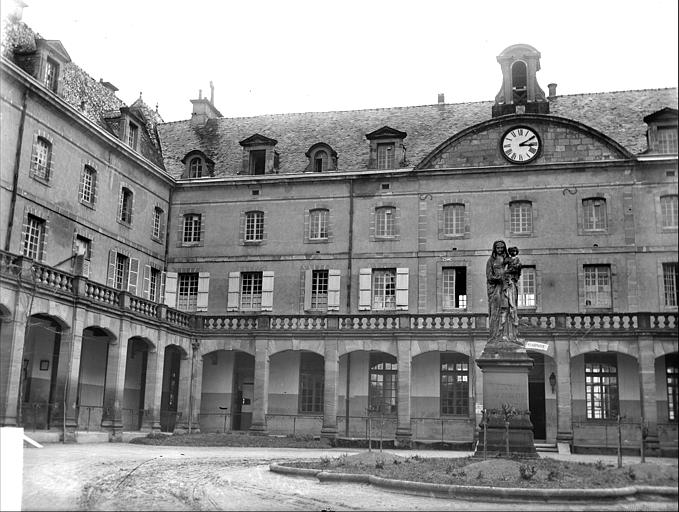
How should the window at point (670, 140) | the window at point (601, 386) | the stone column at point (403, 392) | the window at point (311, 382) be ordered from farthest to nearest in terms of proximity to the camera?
the window at point (311, 382), the window at point (601, 386), the stone column at point (403, 392), the window at point (670, 140)

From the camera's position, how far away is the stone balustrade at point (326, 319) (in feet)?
76.8

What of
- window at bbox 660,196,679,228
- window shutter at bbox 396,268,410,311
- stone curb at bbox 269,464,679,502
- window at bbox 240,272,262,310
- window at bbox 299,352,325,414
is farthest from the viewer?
window at bbox 240,272,262,310

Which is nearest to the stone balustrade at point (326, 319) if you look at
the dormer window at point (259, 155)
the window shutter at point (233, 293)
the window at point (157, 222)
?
the window shutter at point (233, 293)

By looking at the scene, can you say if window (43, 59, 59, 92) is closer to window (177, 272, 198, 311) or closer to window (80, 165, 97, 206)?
window (80, 165, 97, 206)

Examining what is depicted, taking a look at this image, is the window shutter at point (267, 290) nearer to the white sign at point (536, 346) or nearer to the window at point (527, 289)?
the window at point (527, 289)

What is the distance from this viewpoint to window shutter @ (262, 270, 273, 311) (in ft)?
105

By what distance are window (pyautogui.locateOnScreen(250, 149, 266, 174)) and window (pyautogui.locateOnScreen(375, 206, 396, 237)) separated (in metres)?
5.65

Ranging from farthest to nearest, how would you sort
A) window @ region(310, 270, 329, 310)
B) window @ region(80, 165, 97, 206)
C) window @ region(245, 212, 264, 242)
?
A: window @ region(245, 212, 264, 242) < window @ region(310, 270, 329, 310) < window @ region(80, 165, 97, 206)

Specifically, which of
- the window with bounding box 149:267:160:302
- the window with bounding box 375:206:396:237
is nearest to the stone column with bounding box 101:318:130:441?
the window with bounding box 149:267:160:302

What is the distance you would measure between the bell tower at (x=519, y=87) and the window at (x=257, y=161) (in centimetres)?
987

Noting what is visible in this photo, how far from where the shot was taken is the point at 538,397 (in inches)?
1158

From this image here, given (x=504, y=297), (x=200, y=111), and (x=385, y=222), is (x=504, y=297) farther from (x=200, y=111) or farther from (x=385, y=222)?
(x=200, y=111)

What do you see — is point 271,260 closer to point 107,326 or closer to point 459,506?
point 107,326

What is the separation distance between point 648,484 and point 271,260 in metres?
26.3
